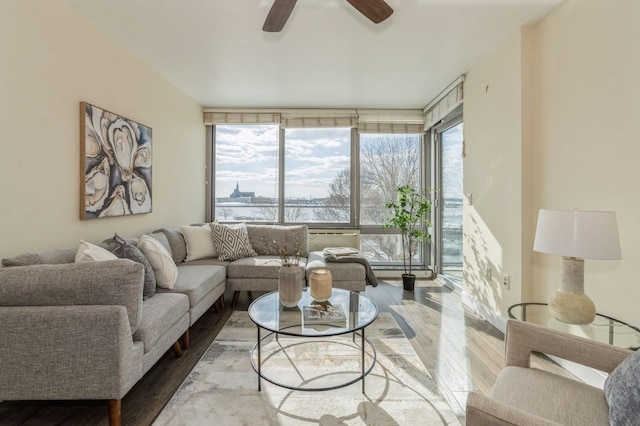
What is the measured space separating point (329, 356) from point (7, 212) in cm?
223

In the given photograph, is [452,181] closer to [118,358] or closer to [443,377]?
[443,377]

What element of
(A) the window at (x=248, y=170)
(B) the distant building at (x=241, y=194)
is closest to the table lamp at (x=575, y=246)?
(A) the window at (x=248, y=170)

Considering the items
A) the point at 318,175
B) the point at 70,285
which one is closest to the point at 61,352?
the point at 70,285

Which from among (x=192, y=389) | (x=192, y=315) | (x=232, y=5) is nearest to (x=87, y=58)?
(x=232, y=5)

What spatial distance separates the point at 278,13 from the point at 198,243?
8.41ft

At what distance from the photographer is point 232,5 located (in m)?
2.21

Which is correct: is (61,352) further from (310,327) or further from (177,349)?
(310,327)

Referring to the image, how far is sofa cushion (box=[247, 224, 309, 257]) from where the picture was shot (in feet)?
12.9

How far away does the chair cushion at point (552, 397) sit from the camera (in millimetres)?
1090

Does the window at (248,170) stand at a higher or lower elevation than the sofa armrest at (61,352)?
higher

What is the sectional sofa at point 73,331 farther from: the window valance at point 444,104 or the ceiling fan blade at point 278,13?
the window valance at point 444,104

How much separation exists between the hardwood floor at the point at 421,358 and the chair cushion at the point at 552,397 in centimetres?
56

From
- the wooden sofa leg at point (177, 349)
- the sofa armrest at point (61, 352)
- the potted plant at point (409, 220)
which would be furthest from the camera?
the potted plant at point (409, 220)

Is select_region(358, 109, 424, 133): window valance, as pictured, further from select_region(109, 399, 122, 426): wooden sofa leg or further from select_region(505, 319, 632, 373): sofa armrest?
select_region(109, 399, 122, 426): wooden sofa leg
